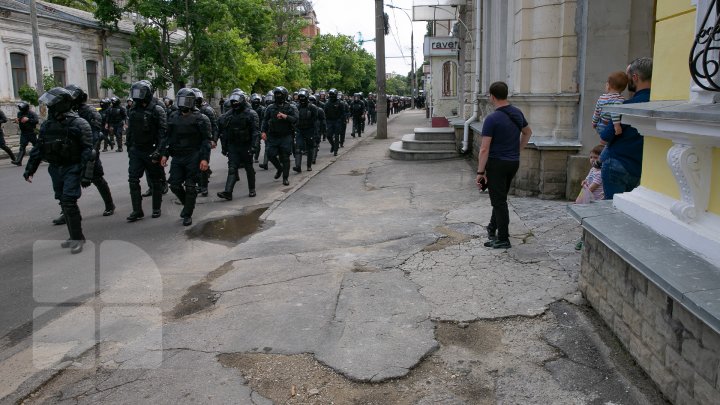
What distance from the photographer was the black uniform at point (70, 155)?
276 inches

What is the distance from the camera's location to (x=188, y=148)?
8.52 m

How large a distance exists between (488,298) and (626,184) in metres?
1.58

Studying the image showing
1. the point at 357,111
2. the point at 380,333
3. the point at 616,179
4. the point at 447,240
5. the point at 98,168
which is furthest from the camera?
the point at 357,111

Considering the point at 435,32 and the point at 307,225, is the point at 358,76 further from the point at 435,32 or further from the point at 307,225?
the point at 307,225

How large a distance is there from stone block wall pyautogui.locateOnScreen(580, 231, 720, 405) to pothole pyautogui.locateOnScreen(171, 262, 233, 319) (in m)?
3.29

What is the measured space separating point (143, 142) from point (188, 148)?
711mm

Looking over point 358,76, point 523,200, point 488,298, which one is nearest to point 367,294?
point 488,298

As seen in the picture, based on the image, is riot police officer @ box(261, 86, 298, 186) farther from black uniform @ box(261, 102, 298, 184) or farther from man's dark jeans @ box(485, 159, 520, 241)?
man's dark jeans @ box(485, 159, 520, 241)

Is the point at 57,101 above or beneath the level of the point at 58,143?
above

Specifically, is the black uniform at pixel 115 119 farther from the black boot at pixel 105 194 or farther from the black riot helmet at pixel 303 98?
the black boot at pixel 105 194

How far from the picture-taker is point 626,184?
5059 millimetres

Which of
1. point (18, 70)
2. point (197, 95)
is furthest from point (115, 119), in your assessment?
point (197, 95)

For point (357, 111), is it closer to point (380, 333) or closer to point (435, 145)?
point (435, 145)

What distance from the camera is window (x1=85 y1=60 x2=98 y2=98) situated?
31228 millimetres
